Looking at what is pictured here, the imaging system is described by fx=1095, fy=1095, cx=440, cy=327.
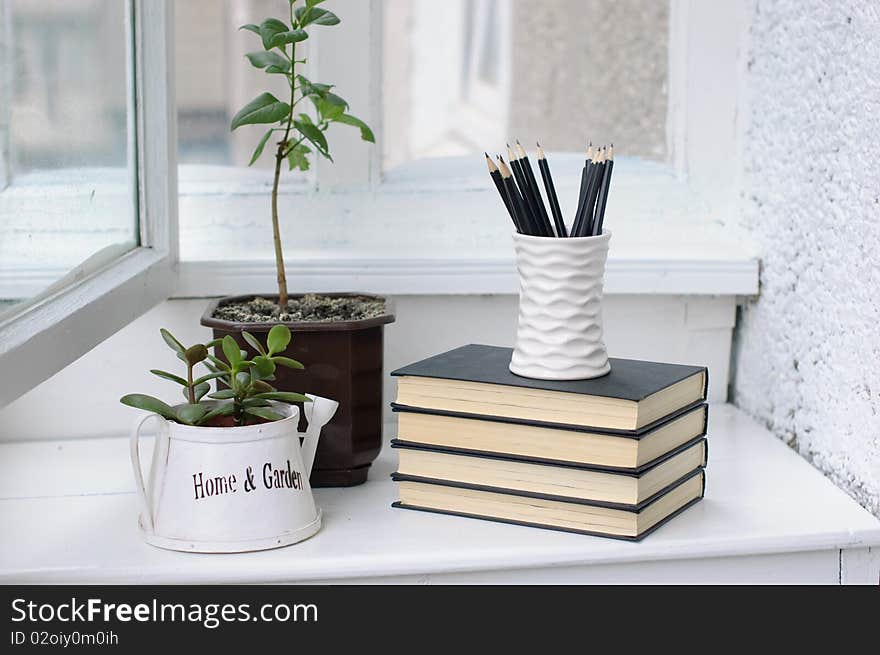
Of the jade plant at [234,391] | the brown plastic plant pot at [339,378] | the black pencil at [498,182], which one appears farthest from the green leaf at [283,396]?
the black pencil at [498,182]

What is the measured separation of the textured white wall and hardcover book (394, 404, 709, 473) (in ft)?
0.49

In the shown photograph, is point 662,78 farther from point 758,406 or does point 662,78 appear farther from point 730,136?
point 758,406

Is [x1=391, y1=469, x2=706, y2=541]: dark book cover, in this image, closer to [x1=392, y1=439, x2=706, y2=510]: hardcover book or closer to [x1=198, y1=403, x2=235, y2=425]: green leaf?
[x1=392, y1=439, x2=706, y2=510]: hardcover book

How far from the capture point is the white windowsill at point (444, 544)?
0.78 meters

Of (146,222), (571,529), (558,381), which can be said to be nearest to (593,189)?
(558,381)

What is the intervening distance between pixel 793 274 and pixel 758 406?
0.16 meters

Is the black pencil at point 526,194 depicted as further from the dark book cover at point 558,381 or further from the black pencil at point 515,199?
the dark book cover at point 558,381

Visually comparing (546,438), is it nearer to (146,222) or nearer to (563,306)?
(563,306)

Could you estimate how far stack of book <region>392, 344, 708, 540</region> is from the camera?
808 mm

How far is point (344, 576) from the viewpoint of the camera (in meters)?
0.79

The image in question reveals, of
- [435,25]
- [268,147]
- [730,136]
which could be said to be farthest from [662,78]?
[435,25]

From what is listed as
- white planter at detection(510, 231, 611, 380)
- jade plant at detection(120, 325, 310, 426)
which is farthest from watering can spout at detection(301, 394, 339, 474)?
white planter at detection(510, 231, 611, 380)

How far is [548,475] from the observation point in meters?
0.83
